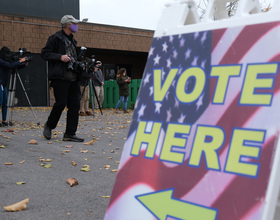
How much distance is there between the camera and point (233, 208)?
1.57m

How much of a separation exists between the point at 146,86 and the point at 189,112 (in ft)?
1.15

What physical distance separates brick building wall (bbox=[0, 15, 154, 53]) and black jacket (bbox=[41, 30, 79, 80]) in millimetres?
13645

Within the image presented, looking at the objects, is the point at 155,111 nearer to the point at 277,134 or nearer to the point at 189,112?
Result: the point at 189,112

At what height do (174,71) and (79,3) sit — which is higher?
(79,3)

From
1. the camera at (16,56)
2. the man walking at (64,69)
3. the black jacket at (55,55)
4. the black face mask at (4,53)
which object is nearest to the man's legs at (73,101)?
the man walking at (64,69)

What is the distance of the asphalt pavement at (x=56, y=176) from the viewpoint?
3135 millimetres

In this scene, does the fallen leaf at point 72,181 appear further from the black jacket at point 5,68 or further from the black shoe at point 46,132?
the black jacket at point 5,68

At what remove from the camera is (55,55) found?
6188 mm

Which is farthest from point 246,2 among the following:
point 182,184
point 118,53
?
point 118,53

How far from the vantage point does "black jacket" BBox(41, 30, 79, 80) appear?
6.17 meters

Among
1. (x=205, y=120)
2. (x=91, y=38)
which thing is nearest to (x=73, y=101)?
(x=205, y=120)

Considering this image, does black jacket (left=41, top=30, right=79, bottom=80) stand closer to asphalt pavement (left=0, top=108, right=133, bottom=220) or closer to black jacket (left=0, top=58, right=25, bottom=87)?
asphalt pavement (left=0, top=108, right=133, bottom=220)

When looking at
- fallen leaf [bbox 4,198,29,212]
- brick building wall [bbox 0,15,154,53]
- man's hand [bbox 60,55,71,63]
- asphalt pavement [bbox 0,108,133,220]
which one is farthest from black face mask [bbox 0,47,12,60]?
brick building wall [bbox 0,15,154,53]

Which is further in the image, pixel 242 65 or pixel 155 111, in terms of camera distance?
pixel 155 111
